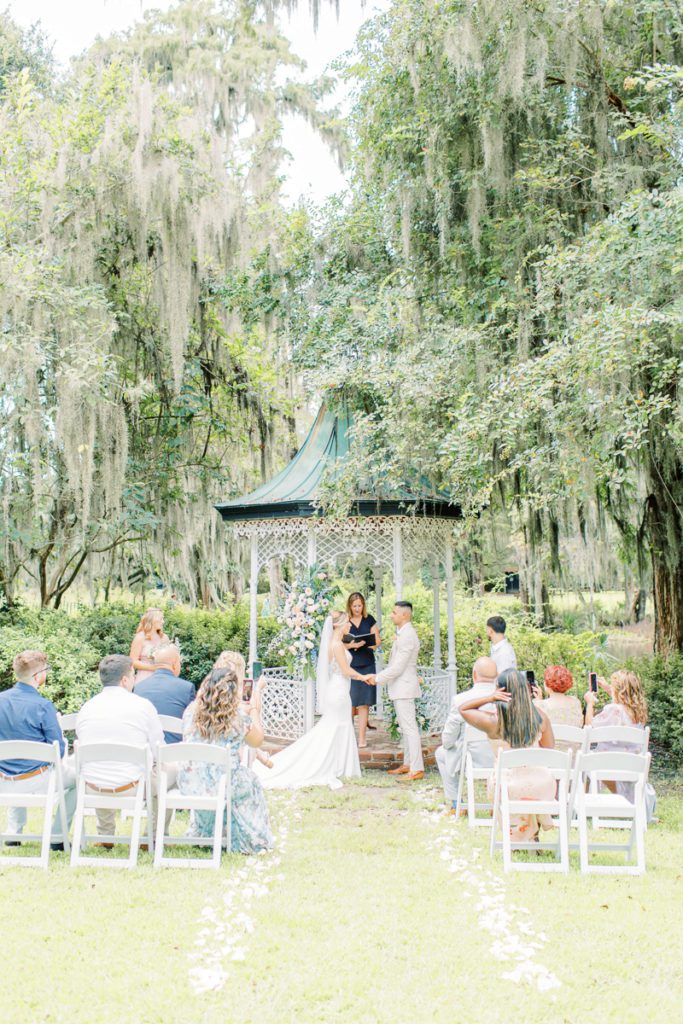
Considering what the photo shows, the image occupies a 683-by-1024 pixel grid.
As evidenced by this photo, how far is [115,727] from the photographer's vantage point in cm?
534

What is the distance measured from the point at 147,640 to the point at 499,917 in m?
4.71

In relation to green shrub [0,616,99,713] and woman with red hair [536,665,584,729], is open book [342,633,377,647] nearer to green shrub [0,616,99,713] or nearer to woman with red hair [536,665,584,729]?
green shrub [0,616,99,713]

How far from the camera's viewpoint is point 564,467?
23.7ft

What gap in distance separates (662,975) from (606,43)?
8096mm

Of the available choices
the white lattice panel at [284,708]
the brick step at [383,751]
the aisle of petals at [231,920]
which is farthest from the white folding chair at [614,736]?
the white lattice panel at [284,708]

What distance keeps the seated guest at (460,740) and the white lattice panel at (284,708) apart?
2.79m

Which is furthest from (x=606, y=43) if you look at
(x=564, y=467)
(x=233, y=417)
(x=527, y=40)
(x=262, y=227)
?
(x=233, y=417)

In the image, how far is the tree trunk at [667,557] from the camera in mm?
9070

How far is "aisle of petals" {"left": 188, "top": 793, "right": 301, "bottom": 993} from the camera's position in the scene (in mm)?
3541

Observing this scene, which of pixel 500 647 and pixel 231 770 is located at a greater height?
pixel 500 647

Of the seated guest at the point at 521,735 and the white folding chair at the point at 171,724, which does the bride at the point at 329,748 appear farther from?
the seated guest at the point at 521,735

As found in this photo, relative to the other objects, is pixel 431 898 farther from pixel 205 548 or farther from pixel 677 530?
pixel 205 548

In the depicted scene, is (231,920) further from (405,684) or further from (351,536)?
(351,536)

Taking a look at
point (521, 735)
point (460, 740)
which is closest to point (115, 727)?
point (521, 735)
